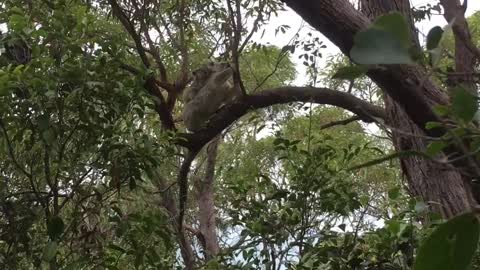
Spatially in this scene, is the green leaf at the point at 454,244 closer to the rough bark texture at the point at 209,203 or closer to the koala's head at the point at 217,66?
the koala's head at the point at 217,66

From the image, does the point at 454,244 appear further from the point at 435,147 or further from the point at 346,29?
the point at 346,29

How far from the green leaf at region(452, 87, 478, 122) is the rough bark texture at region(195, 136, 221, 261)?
15.5ft

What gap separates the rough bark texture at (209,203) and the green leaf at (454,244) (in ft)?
15.6

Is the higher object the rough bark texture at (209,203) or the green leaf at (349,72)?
the rough bark texture at (209,203)

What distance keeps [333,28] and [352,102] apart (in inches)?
46.1

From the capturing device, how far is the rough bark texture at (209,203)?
5325mm

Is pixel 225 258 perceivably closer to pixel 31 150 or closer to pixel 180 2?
pixel 31 150

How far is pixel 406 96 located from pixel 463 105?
6.12ft

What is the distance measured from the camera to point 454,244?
477 mm

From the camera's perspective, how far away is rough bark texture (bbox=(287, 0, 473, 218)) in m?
2.22

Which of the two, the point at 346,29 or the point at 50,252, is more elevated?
the point at 346,29

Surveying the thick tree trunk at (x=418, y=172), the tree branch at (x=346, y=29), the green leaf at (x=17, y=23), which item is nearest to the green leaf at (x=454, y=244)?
the green leaf at (x=17, y=23)

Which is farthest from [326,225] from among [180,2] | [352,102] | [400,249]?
[180,2]

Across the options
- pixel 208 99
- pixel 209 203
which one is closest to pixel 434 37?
pixel 208 99
